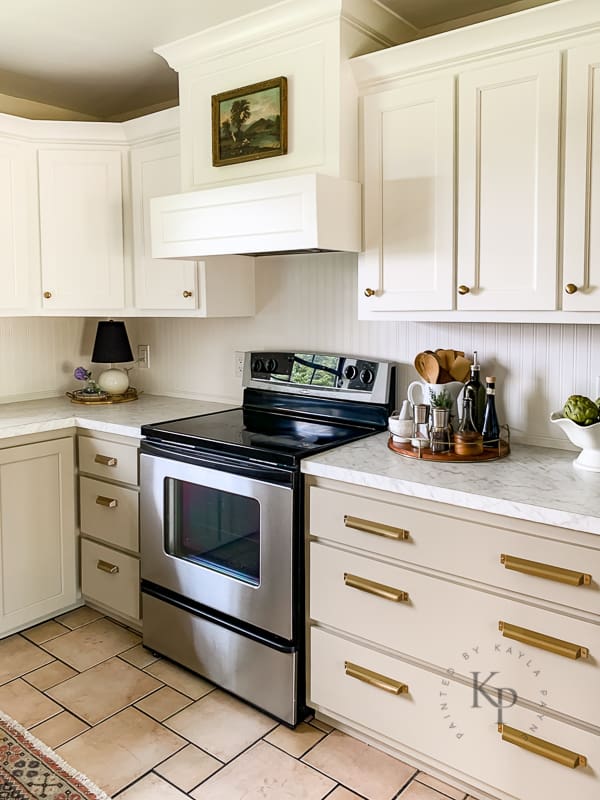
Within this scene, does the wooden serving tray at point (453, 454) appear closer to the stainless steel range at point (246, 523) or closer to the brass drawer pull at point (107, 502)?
the stainless steel range at point (246, 523)

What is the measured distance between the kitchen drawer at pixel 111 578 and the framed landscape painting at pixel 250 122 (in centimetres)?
160

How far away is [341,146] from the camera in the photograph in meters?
2.21

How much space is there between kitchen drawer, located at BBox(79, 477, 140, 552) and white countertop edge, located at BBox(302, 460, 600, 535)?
3.15 ft

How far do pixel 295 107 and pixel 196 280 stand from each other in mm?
854

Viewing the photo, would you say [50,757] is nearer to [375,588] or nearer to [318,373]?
[375,588]

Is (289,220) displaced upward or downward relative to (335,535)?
upward

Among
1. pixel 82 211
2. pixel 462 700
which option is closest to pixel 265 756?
pixel 462 700

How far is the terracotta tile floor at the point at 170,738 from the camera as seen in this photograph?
1969 millimetres

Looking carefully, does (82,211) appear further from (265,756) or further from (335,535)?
(265,756)

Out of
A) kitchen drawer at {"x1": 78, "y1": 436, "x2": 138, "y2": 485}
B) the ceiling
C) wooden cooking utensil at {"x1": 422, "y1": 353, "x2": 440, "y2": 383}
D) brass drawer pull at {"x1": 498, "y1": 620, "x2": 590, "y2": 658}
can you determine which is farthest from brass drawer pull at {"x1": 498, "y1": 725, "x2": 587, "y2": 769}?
the ceiling

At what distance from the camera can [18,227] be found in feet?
9.75

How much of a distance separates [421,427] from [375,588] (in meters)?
0.53

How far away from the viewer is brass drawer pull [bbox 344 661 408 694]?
198 cm
